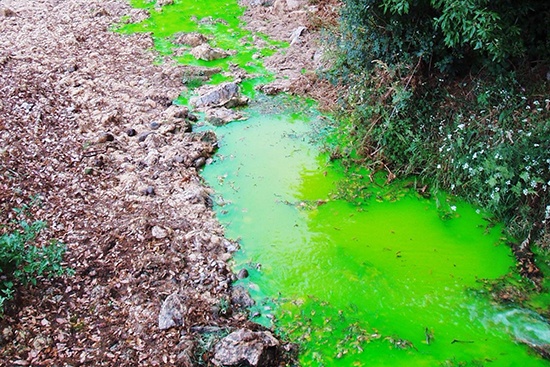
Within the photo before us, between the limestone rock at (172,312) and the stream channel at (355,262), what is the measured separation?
0.65m

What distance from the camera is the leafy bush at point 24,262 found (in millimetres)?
3902

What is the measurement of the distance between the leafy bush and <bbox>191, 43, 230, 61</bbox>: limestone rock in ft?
16.8

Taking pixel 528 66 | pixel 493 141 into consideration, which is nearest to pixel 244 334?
pixel 493 141

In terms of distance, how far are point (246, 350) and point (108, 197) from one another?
2.65 metres

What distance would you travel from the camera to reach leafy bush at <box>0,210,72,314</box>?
390 cm

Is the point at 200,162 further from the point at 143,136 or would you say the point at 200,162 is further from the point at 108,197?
the point at 108,197

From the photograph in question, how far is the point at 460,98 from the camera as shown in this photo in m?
5.77

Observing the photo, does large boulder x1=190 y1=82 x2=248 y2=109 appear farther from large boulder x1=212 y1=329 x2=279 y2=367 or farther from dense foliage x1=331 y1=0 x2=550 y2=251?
large boulder x1=212 y1=329 x2=279 y2=367

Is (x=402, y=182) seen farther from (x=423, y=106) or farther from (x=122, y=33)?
(x=122, y=33)

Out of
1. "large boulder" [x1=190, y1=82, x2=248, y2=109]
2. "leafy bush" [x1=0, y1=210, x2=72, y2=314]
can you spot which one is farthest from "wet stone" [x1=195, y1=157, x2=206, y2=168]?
"leafy bush" [x1=0, y1=210, x2=72, y2=314]

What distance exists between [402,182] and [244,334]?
298 cm

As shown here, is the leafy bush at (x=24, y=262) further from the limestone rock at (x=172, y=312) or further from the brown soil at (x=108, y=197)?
the limestone rock at (x=172, y=312)

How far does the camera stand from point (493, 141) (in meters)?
5.28

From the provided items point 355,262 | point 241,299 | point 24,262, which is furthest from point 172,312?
point 355,262
